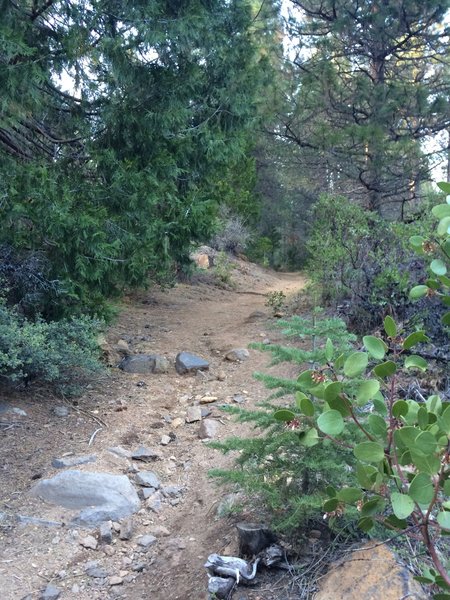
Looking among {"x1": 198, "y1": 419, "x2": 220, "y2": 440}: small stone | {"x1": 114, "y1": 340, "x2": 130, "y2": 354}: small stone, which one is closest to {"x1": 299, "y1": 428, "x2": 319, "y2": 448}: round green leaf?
{"x1": 198, "y1": 419, "x2": 220, "y2": 440}: small stone

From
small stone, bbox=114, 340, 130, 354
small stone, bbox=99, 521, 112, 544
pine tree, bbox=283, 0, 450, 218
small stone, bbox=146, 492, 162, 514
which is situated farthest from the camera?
pine tree, bbox=283, 0, 450, 218

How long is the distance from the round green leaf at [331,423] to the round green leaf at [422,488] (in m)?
0.21

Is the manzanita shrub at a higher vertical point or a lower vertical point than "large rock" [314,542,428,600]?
higher

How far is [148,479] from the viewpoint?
4.54 m

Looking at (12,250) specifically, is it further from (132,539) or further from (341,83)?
(341,83)

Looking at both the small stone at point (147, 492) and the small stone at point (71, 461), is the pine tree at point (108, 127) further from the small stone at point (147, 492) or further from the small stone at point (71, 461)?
the small stone at point (147, 492)

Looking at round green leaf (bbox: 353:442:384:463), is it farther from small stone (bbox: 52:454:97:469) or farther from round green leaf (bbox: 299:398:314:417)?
small stone (bbox: 52:454:97:469)

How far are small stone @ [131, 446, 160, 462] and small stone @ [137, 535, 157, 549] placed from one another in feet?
3.25

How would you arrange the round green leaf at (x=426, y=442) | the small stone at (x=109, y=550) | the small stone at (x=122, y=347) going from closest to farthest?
the round green leaf at (x=426, y=442)
the small stone at (x=109, y=550)
the small stone at (x=122, y=347)

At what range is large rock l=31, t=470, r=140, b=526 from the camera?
404cm

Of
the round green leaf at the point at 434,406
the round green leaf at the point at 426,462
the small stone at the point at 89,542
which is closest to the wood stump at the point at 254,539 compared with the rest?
the small stone at the point at 89,542

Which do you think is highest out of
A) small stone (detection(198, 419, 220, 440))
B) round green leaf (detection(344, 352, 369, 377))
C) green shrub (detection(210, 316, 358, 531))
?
round green leaf (detection(344, 352, 369, 377))

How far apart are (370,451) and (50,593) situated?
2.54m

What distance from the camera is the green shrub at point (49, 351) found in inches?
193
